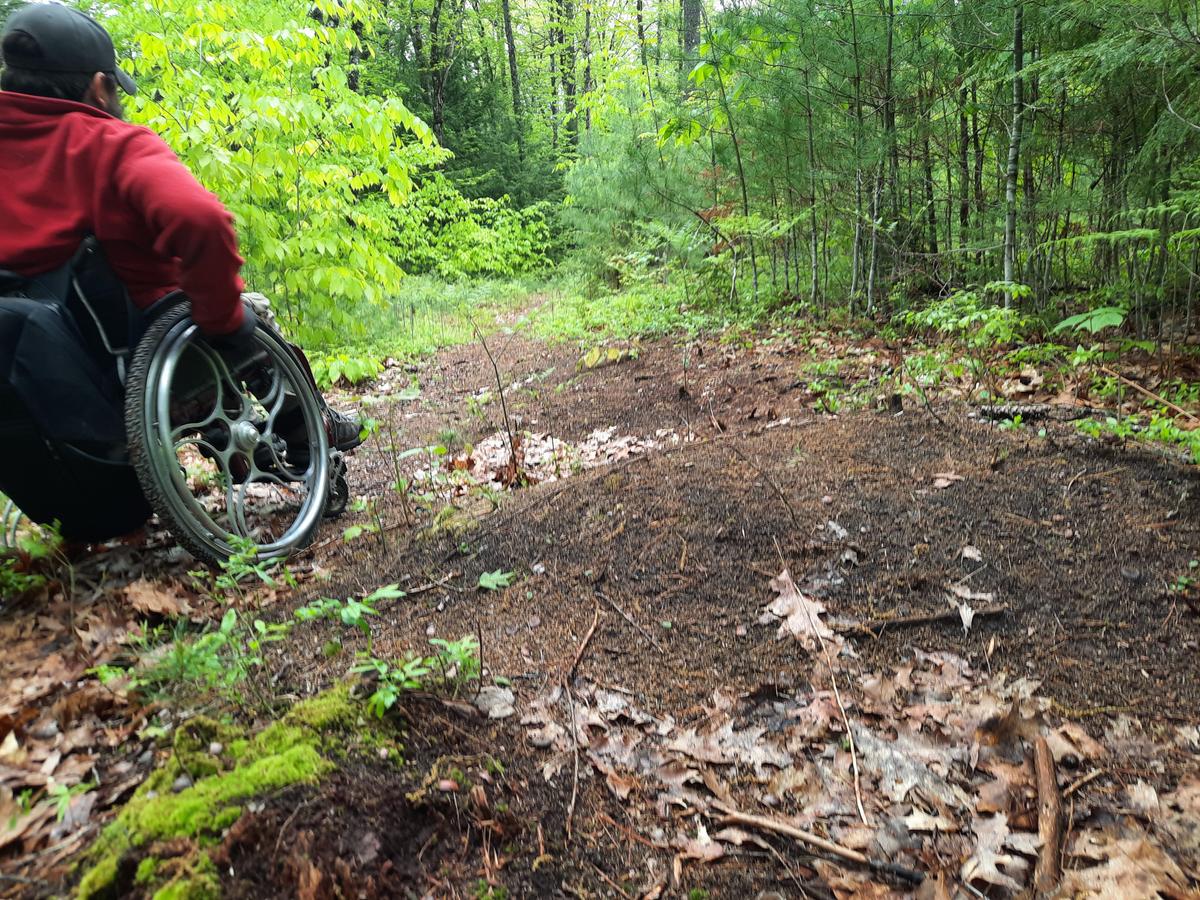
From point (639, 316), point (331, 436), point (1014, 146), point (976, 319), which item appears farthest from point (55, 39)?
point (639, 316)

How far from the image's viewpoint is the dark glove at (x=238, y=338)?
2715mm

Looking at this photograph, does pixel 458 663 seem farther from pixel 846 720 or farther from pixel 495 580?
pixel 846 720

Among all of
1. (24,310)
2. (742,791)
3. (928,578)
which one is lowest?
(742,791)

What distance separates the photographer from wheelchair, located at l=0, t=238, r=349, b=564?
90.2 inches

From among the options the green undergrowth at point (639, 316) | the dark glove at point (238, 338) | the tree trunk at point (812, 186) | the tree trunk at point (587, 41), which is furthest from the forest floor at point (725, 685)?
the tree trunk at point (587, 41)

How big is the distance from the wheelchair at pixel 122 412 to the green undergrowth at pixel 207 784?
3.79 feet

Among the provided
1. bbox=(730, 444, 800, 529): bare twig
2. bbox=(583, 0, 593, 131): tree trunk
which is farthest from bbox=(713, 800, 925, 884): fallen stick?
bbox=(583, 0, 593, 131): tree trunk

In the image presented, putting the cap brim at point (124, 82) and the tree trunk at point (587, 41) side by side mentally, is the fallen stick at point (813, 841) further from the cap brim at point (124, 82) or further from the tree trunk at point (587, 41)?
the tree trunk at point (587, 41)

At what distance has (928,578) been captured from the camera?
7.83 ft

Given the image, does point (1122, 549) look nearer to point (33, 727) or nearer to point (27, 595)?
point (33, 727)

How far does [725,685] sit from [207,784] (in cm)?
136

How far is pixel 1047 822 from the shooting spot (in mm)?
1496

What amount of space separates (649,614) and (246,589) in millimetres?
1622

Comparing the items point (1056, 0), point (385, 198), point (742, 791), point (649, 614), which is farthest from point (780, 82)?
point (385, 198)
